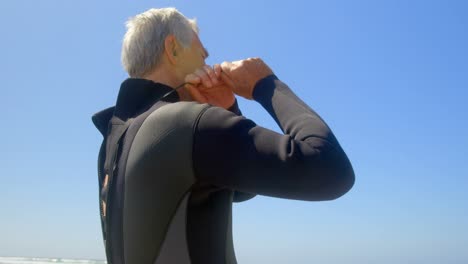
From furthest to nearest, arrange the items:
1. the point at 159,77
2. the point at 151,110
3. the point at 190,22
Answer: the point at 190,22 → the point at 159,77 → the point at 151,110

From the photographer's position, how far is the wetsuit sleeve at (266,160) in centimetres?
186

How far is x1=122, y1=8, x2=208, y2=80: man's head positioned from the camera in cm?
263

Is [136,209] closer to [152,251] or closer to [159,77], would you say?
[152,251]

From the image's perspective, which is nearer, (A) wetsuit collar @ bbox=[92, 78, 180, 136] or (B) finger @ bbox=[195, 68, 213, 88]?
(A) wetsuit collar @ bbox=[92, 78, 180, 136]

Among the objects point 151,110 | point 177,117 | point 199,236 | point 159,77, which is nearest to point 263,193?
point 199,236

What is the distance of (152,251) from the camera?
201 cm

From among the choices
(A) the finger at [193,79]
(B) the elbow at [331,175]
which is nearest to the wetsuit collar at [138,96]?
(A) the finger at [193,79]

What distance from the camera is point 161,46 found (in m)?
2.64

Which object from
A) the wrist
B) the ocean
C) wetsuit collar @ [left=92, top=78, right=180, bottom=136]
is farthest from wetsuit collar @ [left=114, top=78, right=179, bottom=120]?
the ocean

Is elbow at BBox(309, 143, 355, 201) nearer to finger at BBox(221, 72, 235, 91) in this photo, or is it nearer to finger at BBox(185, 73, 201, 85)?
finger at BBox(221, 72, 235, 91)

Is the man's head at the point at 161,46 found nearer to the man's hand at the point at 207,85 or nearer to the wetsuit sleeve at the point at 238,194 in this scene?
the man's hand at the point at 207,85

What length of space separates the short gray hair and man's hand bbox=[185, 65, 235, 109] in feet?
0.79

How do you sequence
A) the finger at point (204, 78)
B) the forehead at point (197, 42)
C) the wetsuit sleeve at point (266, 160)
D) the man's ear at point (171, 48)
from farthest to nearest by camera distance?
the forehead at point (197, 42) → the man's ear at point (171, 48) → the finger at point (204, 78) → the wetsuit sleeve at point (266, 160)

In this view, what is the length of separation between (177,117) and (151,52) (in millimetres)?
789
